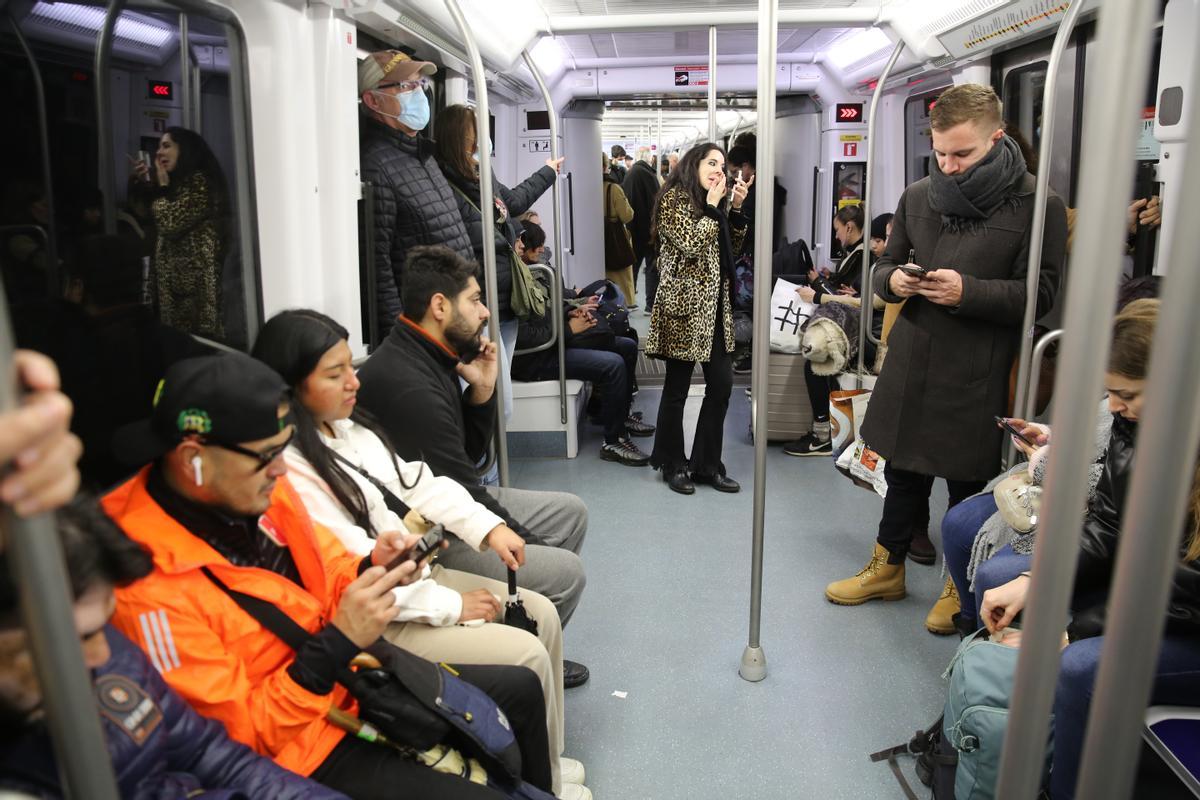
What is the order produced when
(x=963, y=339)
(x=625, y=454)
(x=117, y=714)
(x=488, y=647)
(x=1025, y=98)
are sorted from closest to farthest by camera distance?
(x=117, y=714), (x=488, y=647), (x=963, y=339), (x=1025, y=98), (x=625, y=454)

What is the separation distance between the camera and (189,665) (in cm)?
146

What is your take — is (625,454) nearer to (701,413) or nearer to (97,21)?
(701,413)

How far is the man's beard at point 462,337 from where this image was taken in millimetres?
2764

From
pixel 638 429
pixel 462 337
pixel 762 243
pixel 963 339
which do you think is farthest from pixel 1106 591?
pixel 638 429

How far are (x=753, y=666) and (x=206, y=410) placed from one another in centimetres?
198

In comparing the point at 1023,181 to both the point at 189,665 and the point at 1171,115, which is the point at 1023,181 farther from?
the point at 189,665

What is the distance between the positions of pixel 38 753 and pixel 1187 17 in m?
4.14

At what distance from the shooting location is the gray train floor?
2.47 m

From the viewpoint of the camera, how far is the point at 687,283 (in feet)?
14.4

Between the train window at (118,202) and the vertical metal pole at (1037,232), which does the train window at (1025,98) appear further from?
the train window at (118,202)

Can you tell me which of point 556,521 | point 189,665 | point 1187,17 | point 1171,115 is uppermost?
point 1187,17

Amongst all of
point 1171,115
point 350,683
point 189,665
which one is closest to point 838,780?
point 350,683


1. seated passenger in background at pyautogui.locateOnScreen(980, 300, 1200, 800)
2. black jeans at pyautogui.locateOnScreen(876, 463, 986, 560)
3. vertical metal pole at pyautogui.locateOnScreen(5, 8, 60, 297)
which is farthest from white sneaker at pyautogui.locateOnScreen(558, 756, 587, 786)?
vertical metal pole at pyautogui.locateOnScreen(5, 8, 60, 297)

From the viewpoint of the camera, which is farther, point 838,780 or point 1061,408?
point 838,780
